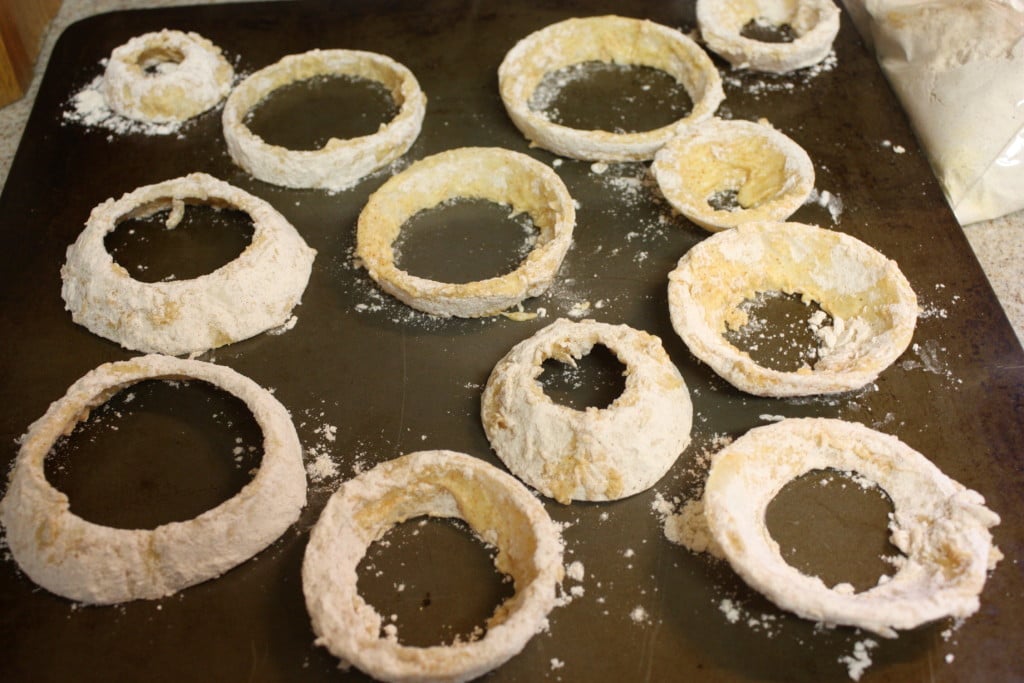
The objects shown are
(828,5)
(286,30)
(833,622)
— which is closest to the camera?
(833,622)

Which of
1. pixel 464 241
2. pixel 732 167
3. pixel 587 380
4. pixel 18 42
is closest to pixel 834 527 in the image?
pixel 587 380

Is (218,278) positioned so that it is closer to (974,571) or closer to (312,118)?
(312,118)

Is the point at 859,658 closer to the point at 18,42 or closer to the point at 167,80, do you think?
the point at 167,80

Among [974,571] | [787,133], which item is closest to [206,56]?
[787,133]

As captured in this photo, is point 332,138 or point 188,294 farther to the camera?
point 332,138

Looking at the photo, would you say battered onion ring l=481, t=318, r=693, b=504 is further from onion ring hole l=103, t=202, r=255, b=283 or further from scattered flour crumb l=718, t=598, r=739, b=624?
onion ring hole l=103, t=202, r=255, b=283
